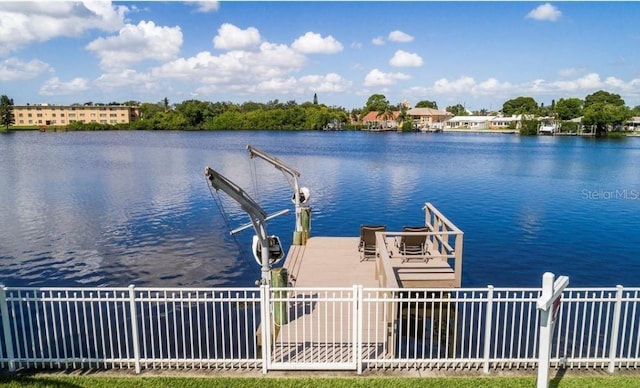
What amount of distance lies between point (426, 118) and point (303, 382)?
7045 inches

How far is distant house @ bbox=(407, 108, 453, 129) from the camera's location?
17425 centimetres

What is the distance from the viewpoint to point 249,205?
8516mm

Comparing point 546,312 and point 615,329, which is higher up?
point 546,312

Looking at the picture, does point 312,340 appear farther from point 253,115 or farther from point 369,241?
point 253,115

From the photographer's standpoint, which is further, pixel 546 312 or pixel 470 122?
pixel 470 122

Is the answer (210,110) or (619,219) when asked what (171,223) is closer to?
(619,219)

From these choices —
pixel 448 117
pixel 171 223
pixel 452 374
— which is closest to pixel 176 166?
pixel 171 223

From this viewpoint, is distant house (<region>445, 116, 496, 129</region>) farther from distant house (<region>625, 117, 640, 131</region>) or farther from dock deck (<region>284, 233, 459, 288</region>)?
dock deck (<region>284, 233, 459, 288</region>)

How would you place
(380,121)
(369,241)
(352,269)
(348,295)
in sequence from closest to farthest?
1. (348,295)
2. (352,269)
3. (369,241)
4. (380,121)

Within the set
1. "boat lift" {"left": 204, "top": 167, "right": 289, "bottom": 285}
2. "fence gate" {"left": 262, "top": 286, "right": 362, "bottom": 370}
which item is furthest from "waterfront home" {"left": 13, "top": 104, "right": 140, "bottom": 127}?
"fence gate" {"left": 262, "top": 286, "right": 362, "bottom": 370}

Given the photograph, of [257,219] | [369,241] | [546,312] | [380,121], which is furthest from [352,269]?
[380,121]

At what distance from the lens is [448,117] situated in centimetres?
18725

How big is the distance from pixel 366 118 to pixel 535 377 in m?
175

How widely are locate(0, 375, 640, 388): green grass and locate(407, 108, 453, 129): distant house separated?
560ft
